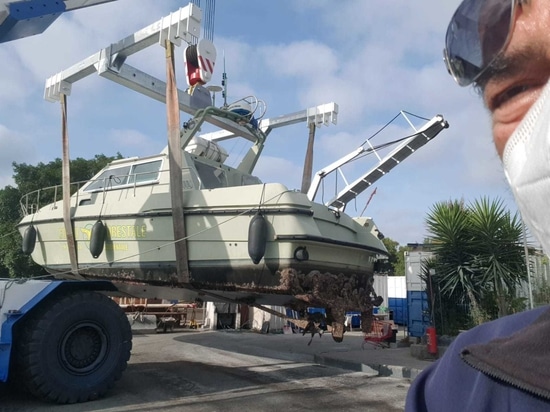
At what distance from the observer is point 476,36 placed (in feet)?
3.31

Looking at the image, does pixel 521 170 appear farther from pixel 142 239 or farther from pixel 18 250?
pixel 18 250

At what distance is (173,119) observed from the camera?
6.06m

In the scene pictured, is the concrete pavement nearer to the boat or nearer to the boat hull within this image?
the boat

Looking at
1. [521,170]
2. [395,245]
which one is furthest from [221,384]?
[395,245]

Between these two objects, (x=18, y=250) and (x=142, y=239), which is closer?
(x=142, y=239)

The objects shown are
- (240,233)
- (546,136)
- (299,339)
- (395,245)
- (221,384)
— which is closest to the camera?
(546,136)

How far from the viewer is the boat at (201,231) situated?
18.4 ft

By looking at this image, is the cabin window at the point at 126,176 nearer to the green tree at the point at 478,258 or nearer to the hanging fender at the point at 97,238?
the hanging fender at the point at 97,238

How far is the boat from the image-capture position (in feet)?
18.4

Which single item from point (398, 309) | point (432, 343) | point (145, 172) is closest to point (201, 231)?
point (145, 172)

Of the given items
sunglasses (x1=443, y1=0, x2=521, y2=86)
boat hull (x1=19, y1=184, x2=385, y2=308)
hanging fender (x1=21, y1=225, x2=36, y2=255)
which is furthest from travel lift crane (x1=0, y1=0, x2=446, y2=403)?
sunglasses (x1=443, y1=0, x2=521, y2=86)

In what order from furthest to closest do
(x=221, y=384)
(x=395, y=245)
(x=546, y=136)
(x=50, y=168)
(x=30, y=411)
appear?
(x=395, y=245), (x=50, y=168), (x=221, y=384), (x=30, y=411), (x=546, y=136)

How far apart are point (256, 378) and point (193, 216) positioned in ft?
8.22

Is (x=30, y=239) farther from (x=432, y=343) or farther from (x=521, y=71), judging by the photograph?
(x=521, y=71)
